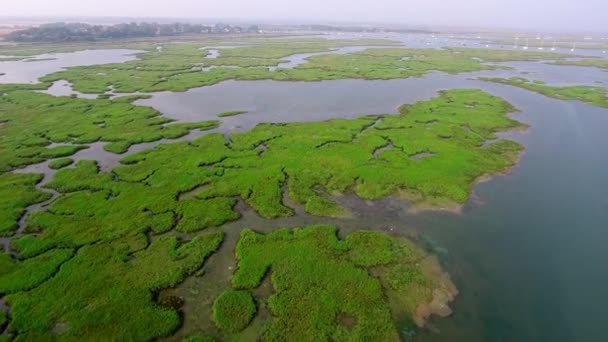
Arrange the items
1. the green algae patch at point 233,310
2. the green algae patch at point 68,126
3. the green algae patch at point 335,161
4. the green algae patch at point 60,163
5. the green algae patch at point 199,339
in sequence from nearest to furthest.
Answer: the green algae patch at point 199,339, the green algae patch at point 233,310, the green algae patch at point 335,161, the green algae patch at point 60,163, the green algae patch at point 68,126

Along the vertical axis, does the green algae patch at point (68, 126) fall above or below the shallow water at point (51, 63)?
below

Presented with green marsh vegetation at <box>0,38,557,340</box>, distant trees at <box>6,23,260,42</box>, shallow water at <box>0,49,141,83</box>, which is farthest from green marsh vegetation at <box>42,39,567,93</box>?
distant trees at <box>6,23,260,42</box>

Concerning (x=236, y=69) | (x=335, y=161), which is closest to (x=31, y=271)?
(x=335, y=161)

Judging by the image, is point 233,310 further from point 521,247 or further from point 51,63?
point 51,63

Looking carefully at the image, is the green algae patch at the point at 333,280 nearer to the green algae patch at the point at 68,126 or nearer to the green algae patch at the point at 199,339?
the green algae patch at the point at 199,339

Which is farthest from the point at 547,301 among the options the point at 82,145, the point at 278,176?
the point at 82,145

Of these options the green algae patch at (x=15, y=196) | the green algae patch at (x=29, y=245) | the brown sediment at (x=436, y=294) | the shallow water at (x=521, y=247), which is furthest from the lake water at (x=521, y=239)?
the green algae patch at (x=29, y=245)
